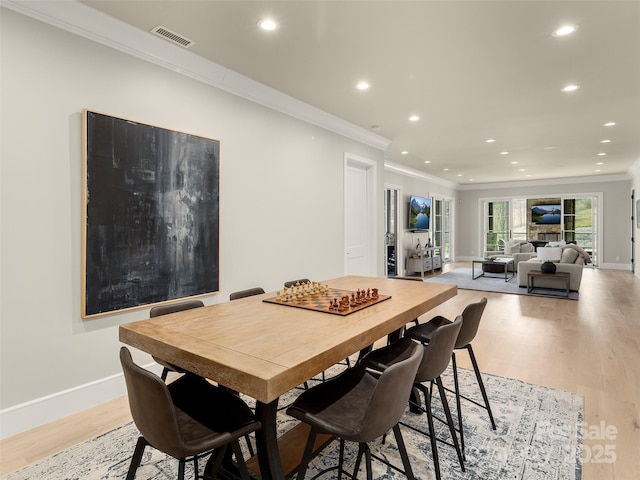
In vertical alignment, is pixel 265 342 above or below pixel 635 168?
below

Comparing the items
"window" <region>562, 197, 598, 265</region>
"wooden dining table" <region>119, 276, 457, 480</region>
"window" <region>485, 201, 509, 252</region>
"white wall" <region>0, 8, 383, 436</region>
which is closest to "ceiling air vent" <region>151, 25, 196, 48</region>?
"white wall" <region>0, 8, 383, 436</region>

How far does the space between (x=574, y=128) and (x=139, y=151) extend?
19.0 ft

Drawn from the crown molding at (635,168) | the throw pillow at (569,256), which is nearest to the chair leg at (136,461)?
the throw pillow at (569,256)

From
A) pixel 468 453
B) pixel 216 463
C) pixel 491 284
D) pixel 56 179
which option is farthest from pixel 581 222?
pixel 56 179

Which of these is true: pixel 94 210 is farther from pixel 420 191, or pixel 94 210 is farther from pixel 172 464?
pixel 420 191

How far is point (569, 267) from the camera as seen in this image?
6.58 m

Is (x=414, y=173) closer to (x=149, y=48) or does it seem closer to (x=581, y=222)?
(x=581, y=222)

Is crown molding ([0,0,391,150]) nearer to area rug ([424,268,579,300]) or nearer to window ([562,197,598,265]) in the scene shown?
area rug ([424,268,579,300])

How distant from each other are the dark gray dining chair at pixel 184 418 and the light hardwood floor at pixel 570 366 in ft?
3.78

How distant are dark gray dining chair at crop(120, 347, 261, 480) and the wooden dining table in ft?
0.43

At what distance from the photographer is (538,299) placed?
20.2 feet

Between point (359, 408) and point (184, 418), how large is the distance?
2.32ft

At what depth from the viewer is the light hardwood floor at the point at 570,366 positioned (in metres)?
2.05

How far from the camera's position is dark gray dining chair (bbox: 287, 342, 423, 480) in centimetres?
128
